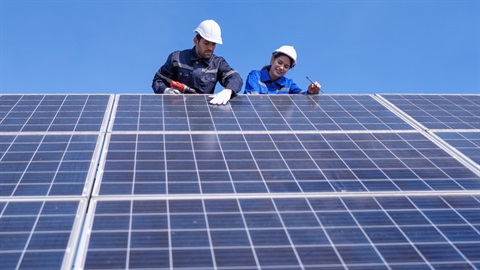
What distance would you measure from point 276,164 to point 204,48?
13.1ft

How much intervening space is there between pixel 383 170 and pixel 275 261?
258 centimetres

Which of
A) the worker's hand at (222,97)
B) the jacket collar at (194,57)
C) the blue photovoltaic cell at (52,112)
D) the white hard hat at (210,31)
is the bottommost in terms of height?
the blue photovoltaic cell at (52,112)

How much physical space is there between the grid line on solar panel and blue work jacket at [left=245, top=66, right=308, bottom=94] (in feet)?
19.1

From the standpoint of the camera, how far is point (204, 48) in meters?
10.6

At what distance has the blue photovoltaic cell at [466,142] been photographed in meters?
7.95

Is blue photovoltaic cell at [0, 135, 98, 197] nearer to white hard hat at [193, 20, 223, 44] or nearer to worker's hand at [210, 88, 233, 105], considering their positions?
worker's hand at [210, 88, 233, 105]

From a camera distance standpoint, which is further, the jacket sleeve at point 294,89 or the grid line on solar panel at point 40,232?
the jacket sleeve at point 294,89

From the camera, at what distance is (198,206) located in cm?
604

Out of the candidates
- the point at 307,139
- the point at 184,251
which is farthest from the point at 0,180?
the point at 307,139

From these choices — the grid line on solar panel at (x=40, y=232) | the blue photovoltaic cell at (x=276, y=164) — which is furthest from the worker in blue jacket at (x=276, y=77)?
the grid line on solar panel at (x=40, y=232)

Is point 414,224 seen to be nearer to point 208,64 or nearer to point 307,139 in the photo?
point 307,139

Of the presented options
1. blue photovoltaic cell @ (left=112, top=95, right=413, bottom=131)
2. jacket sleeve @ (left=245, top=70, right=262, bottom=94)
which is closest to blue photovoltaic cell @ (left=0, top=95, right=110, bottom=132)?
blue photovoltaic cell @ (left=112, top=95, right=413, bottom=131)

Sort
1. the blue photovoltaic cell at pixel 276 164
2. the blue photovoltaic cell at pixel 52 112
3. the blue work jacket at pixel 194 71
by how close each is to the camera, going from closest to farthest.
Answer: the blue photovoltaic cell at pixel 276 164
the blue photovoltaic cell at pixel 52 112
the blue work jacket at pixel 194 71

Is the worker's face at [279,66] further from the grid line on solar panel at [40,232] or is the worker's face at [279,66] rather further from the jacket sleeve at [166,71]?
the grid line on solar panel at [40,232]
